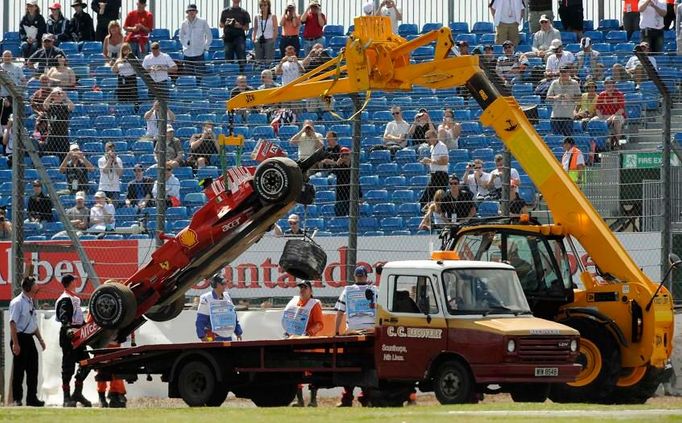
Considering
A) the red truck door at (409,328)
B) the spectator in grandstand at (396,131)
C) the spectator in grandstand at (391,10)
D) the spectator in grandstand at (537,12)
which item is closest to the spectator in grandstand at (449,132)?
the spectator in grandstand at (396,131)

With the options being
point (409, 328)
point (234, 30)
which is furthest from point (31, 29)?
point (409, 328)

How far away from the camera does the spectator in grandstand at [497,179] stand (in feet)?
76.3

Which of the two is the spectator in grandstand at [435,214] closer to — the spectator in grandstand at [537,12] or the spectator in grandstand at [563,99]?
the spectator in grandstand at [563,99]

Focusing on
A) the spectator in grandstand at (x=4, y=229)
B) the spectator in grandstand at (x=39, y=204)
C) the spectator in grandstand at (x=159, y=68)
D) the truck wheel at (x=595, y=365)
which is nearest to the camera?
the truck wheel at (x=595, y=365)

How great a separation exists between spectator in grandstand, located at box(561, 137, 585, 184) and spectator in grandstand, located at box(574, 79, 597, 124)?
865 mm

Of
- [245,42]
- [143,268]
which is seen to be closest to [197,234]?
[143,268]

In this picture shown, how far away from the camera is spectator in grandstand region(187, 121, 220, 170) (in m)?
25.2

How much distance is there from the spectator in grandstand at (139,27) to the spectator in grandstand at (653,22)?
391 inches

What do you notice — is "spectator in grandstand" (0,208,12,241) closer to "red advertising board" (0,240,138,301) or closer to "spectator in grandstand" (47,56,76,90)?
"red advertising board" (0,240,138,301)

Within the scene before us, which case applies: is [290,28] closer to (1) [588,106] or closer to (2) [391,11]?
(2) [391,11]

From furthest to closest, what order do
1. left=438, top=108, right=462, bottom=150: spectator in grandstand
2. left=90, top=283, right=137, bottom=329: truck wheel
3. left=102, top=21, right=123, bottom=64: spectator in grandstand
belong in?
left=102, top=21, right=123, bottom=64: spectator in grandstand
left=438, top=108, right=462, bottom=150: spectator in grandstand
left=90, top=283, right=137, bottom=329: truck wheel

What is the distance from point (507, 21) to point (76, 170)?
34.9 feet

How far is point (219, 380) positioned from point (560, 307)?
4.10 m

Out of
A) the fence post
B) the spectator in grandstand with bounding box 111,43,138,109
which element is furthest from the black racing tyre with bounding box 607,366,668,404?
the spectator in grandstand with bounding box 111,43,138,109
